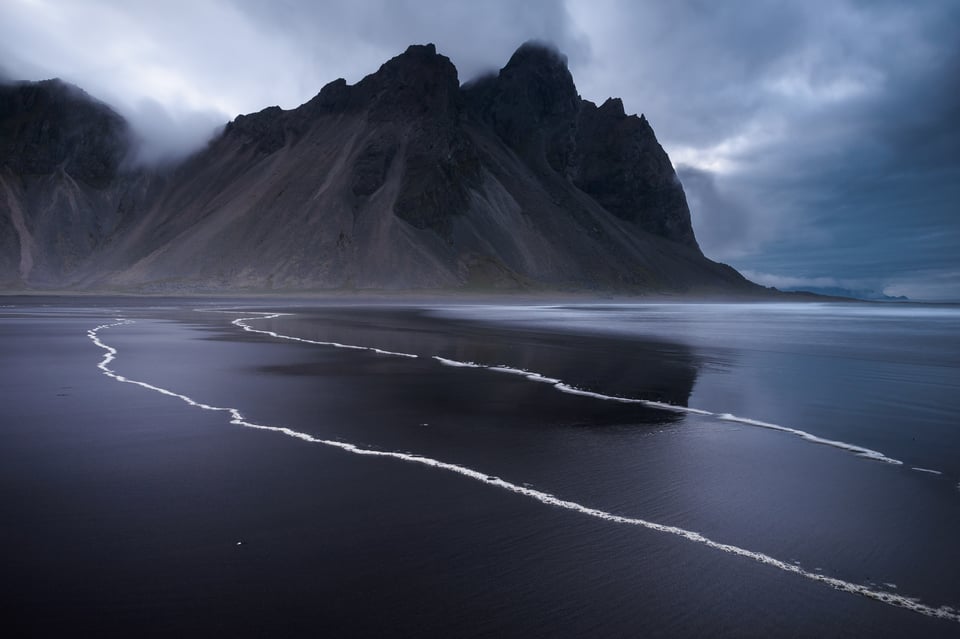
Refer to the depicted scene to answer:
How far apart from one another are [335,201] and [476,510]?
132 m

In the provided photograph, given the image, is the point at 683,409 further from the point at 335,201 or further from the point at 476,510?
the point at 335,201

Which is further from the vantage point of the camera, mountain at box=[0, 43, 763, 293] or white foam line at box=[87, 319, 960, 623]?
mountain at box=[0, 43, 763, 293]

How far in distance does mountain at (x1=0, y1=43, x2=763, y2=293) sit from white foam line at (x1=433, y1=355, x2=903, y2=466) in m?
103

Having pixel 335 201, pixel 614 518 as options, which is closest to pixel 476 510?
pixel 614 518

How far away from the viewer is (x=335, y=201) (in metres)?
133

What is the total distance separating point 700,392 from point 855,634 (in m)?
10.7

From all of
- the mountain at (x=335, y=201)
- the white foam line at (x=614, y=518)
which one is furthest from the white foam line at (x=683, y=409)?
the mountain at (x=335, y=201)

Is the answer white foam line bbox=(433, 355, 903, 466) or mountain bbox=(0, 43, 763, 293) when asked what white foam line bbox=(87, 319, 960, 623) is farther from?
mountain bbox=(0, 43, 763, 293)

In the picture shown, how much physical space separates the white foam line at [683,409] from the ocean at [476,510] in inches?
3.3

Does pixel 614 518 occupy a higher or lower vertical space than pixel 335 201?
lower

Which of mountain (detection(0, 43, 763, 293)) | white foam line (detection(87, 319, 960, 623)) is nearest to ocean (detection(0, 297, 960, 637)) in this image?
white foam line (detection(87, 319, 960, 623))

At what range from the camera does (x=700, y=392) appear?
14.7 metres

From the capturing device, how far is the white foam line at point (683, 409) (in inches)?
357

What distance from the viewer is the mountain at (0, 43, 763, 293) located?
127 meters
